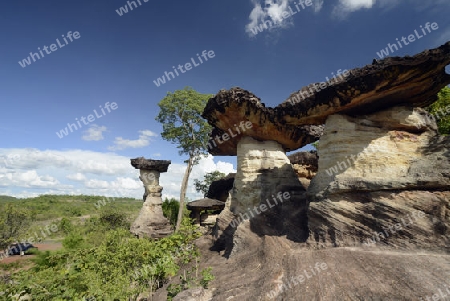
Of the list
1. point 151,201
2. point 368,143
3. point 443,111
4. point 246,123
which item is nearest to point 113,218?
point 151,201

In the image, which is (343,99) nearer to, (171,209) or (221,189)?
(221,189)

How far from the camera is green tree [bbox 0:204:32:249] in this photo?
27.1 m

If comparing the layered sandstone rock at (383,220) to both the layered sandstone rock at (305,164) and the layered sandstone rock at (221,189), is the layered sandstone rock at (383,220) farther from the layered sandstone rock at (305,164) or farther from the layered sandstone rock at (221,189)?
the layered sandstone rock at (221,189)

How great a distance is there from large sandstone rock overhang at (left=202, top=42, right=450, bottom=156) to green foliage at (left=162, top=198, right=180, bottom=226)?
2119 cm

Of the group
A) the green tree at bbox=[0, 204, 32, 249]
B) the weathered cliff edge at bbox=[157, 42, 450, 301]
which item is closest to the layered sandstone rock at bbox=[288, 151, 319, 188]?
the weathered cliff edge at bbox=[157, 42, 450, 301]

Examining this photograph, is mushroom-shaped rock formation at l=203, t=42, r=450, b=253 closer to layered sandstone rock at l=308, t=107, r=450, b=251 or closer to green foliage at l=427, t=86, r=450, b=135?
layered sandstone rock at l=308, t=107, r=450, b=251

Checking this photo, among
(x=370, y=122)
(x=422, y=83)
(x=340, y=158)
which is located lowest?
(x=340, y=158)

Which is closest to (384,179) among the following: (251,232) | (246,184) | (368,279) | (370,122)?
(370,122)

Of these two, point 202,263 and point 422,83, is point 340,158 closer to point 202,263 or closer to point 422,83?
point 422,83

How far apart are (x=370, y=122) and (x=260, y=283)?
A: 20.7ft

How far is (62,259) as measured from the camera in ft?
36.2

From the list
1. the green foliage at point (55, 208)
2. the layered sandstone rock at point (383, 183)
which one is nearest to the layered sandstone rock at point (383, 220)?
the layered sandstone rock at point (383, 183)

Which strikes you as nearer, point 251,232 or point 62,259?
point 251,232

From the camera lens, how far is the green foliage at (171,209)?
30266mm
